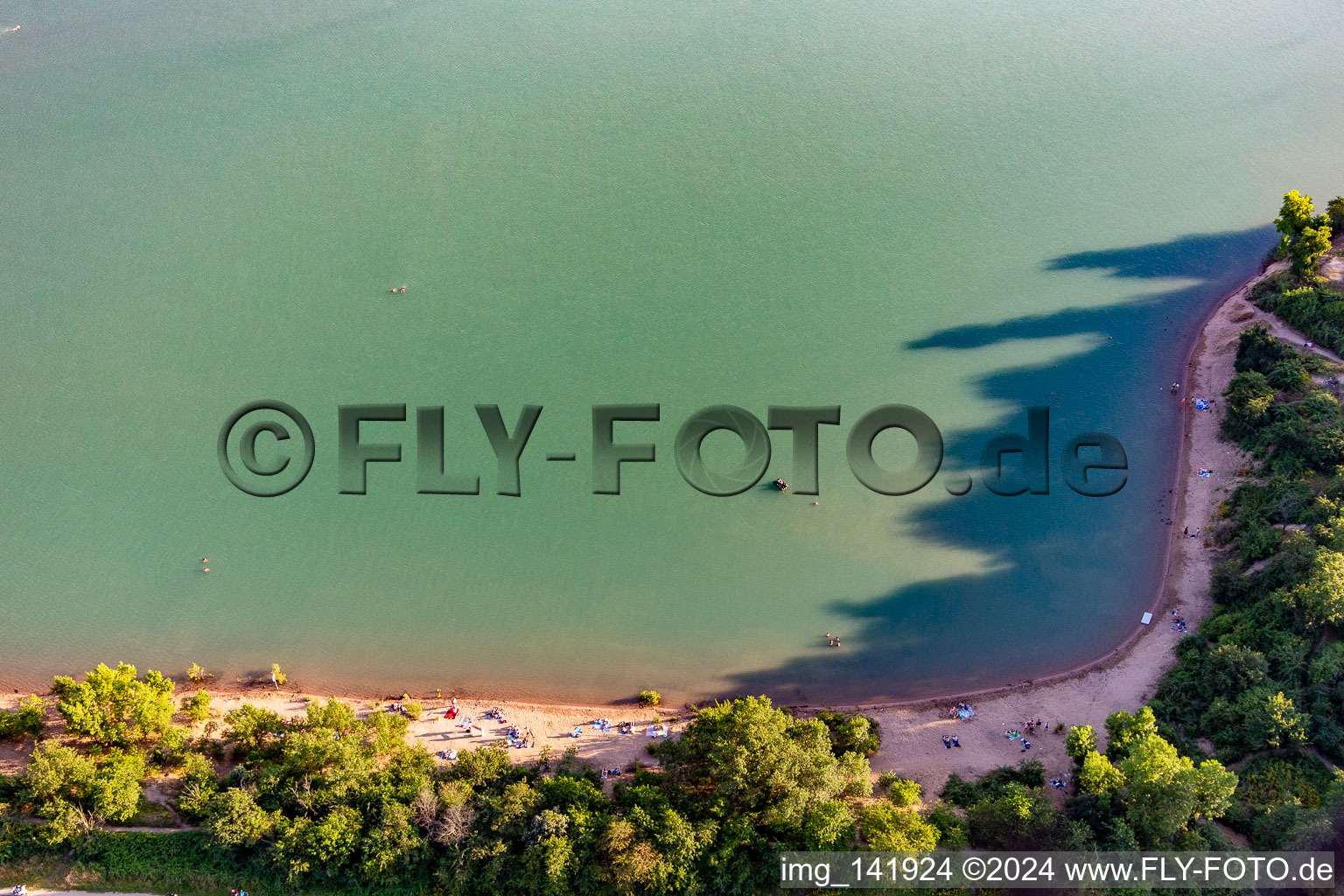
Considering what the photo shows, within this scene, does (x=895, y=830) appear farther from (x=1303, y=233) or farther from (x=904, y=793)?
(x=1303, y=233)

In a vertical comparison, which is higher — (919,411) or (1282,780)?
(919,411)

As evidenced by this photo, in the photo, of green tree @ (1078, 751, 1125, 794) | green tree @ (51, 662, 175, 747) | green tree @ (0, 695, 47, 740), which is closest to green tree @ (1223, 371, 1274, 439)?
green tree @ (1078, 751, 1125, 794)

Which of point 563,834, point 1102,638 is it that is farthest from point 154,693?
point 1102,638

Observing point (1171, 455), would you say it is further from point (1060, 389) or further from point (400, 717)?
point (400, 717)

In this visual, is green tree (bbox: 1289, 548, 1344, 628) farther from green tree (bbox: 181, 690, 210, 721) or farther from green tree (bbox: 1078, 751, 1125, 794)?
green tree (bbox: 181, 690, 210, 721)

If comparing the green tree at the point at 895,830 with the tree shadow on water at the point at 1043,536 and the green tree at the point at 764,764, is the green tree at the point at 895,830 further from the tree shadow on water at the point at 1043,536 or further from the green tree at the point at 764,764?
the tree shadow on water at the point at 1043,536

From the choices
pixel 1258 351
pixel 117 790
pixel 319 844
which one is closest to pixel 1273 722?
pixel 1258 351

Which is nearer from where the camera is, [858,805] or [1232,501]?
[858,805]
